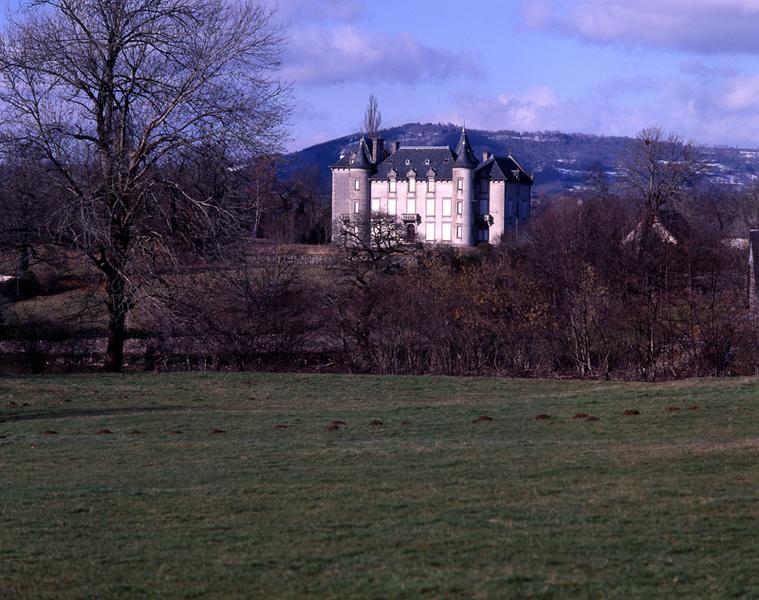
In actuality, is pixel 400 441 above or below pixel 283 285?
below

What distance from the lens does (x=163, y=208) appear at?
28.1m

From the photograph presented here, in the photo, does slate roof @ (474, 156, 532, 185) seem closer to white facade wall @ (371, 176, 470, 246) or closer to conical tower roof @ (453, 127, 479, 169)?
conical tower roof @ (453, 127, 479, 169)

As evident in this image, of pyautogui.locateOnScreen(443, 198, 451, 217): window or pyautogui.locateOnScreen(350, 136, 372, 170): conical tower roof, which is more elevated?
pyautogui.locateOnScreen(350, 136, 372, 170): conical tower roof

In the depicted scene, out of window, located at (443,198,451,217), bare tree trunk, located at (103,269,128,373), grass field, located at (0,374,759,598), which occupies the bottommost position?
grass field, located at (0,374,759,598)

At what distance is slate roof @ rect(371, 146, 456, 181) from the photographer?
308 feet

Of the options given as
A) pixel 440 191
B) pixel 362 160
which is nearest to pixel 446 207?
pixel 440 191

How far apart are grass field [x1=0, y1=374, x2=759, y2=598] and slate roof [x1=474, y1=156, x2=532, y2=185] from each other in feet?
253

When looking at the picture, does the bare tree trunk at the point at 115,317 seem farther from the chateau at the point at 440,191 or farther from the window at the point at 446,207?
the window at the point at 446,207

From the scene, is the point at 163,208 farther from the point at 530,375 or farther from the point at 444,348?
the point at 530,375

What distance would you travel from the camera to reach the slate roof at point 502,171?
93938mm

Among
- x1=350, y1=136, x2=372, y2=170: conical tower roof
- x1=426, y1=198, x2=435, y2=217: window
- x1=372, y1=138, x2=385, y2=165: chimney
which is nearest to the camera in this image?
x1=350, y1=136, x2=372, y2=170: conical tower roof

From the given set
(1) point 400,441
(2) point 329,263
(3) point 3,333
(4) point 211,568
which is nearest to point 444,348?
(2) point 329,263

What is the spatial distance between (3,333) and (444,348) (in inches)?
536

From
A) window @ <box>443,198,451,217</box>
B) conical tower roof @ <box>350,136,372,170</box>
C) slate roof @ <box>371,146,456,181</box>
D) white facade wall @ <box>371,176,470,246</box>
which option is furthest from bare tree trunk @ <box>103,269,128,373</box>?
slate roof @ <box>371,146,456,181</box>
